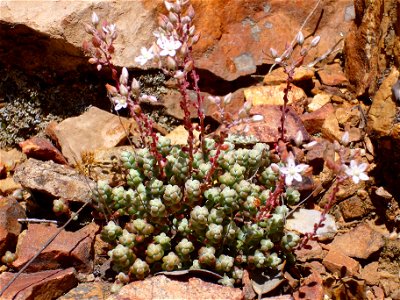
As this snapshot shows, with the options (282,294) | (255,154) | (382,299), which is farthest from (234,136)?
(382,299)

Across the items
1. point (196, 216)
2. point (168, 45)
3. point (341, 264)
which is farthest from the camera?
point (341, 264)

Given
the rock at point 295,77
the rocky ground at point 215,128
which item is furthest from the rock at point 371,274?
the rock at point 295,77

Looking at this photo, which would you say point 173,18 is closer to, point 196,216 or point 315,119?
point 196,216

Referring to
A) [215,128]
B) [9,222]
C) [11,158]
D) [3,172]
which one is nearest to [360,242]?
[215,128]

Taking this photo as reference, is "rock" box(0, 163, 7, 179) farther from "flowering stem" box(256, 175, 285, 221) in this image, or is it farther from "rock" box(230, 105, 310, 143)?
"flowering stem" box(256, 175, 285, 221)

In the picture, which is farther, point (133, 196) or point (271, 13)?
point (271, 13)

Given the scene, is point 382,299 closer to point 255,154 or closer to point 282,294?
point 282,294
